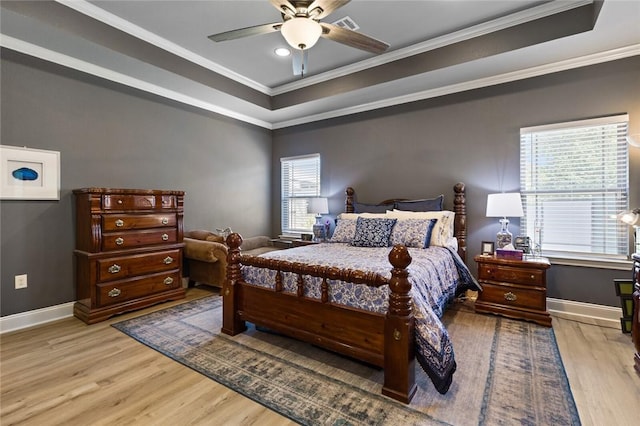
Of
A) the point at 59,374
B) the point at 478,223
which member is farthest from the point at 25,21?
the point at 478,223

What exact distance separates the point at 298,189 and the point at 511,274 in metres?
3.50

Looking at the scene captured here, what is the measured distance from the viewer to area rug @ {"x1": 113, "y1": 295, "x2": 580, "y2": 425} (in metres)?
1.65

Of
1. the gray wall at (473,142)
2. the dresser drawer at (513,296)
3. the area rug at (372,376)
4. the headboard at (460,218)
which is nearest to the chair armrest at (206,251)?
the area rug at (372,376)

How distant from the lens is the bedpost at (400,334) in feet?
5.75

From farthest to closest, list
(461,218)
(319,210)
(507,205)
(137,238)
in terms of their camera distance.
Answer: (319,210) → (461,218) → (137,238) → (507,205)

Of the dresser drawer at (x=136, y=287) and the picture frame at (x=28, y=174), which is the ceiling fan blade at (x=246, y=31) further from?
the dresser drawer at (x=136, y=287)

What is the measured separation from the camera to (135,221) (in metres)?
3.28

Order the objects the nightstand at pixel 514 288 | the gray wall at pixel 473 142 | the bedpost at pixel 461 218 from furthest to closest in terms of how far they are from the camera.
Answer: the bedpost at pixel 461 218, the gray wall at pixel 473 142, the nightstand at pixel 514 288

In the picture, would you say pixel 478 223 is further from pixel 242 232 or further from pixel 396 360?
pixel 242 232

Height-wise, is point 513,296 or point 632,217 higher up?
point 632,217

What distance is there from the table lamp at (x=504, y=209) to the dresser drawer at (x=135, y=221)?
3.72 meters

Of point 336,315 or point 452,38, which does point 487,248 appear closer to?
point 336,315

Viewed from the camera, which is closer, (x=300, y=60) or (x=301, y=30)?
(x=301, y=30)

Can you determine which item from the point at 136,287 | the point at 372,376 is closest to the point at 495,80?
the point at 372,376
